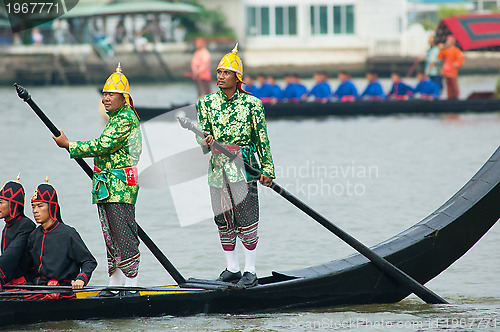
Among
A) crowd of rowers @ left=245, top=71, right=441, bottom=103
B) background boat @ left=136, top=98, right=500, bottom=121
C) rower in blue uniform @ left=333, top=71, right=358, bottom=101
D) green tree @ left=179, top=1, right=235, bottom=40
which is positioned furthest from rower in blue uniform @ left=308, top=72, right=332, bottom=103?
green tree @ left=179, top=1, right=235, bottom=40

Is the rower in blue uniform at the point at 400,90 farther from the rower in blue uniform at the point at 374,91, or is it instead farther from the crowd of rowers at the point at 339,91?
the rower in blue uniform at the point at 374,91

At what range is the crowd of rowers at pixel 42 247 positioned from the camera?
6.29m

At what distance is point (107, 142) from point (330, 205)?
6687 mm

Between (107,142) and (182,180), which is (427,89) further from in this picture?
(107,142)

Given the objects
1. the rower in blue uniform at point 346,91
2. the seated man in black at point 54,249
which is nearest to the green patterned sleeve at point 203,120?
the seated man in black at point 54,249

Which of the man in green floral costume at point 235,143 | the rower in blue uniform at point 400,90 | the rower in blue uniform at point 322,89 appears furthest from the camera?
the rower in blue uniform at point 400,90

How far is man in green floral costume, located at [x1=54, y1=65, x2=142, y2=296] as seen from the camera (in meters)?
6.29

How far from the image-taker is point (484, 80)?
Answer: 1556 inches

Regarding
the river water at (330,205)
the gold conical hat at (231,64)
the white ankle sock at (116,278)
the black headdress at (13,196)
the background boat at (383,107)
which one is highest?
the gold conical hat at (231,64)

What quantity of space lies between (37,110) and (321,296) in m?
2.65

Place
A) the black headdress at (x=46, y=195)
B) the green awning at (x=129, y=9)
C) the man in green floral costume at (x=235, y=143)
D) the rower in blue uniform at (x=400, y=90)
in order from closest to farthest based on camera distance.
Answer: the black headdress at (x=46, y=195) → the man in green floral costume at (x=235, y=143) → the rower in blue uniform at (x=400, y=90) → the green awning at (x=129, y=9)

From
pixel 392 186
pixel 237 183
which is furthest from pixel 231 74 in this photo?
pixel 392 186

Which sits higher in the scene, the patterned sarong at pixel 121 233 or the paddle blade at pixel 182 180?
the patterned sarong at pixel 121 233

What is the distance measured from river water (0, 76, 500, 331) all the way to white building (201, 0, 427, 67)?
20.4 metres
